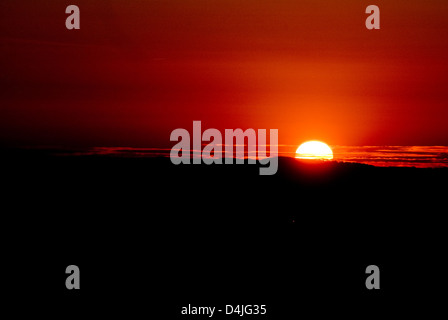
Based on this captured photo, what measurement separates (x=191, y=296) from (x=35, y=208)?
12552mm

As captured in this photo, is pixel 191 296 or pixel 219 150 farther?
pixel 219 150

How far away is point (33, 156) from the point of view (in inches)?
1671

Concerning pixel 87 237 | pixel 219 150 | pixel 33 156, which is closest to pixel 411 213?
pixel 87 237

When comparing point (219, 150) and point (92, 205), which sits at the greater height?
point (219, 150)

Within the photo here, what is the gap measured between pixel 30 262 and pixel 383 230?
1138 centimetres
